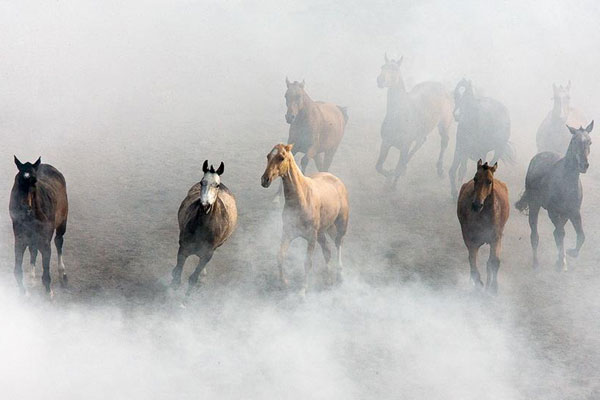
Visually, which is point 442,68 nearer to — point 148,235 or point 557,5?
point 557,5

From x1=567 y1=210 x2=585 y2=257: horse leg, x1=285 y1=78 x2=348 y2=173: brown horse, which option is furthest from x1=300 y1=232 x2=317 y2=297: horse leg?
x1=567 y1=210 x2=585 y2=257: horse leg

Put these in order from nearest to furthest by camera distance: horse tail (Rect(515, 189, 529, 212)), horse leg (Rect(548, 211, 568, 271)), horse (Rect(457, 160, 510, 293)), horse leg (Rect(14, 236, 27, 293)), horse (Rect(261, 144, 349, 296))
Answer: horse leg (Rect(14, 236, 27, 293))
horse (Rect(261, 144, 349, 296))
horse (Rect(457, 160, 510, 293))
horse leg (Rect(548, 211, 568, 271))
horse tail (Rect(515, 189, 529, 212))

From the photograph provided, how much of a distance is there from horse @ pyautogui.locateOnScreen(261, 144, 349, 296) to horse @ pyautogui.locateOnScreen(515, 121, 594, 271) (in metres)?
3.14

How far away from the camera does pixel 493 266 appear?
10.8 m

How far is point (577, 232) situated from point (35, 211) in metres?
8.08

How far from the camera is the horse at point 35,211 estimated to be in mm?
9570

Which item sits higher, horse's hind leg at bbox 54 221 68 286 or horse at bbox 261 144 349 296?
horse at bbox 261 144 349 296

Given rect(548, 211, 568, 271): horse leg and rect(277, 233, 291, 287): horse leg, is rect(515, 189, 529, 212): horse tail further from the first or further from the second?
rect(277, 233, 291, 287): horse leg

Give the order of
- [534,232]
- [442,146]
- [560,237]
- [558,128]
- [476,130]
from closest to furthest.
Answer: [560,237]
[534,232]
[476,130]
[558,128]
[442,146]

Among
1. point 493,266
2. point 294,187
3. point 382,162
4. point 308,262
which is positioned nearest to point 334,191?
point 294,187

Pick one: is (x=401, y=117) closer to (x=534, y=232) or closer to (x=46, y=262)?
(x=534, y=232)

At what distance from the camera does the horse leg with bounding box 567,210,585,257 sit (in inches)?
456

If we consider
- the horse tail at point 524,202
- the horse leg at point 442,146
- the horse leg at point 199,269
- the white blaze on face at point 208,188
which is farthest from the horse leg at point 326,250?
the horse leg at point 442,146

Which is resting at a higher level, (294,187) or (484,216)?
(294,187)
